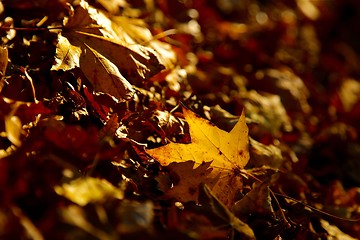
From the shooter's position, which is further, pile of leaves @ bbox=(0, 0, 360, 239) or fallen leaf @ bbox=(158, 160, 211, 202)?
fallen leaf @ bbox=(158, 160, 211, 202)

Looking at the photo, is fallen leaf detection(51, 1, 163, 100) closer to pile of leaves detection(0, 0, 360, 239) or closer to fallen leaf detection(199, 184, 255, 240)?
pile of leaves detection(0, 0, 360, 239)

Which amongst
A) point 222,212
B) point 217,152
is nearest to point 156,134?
point 217,152

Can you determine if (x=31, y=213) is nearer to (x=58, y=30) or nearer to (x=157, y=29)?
(x=58, y=30)

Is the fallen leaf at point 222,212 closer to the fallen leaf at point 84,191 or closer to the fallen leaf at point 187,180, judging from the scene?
the fallen leaf at point 187,180

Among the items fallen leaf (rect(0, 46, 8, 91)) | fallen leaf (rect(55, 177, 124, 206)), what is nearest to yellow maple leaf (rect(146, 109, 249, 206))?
fallen leaf (rect(55, 177, 124, 206))

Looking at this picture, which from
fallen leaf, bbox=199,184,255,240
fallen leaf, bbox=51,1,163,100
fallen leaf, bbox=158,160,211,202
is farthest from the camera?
fallen leaf, bbox=51,1,163,100

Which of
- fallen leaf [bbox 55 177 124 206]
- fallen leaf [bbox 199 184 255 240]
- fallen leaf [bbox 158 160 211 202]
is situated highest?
fallen leaf [bbox 55 177 124 206]

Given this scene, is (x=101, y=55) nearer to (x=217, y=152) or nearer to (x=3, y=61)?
(x=3, y=61)

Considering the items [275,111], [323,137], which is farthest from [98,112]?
[323,137]
